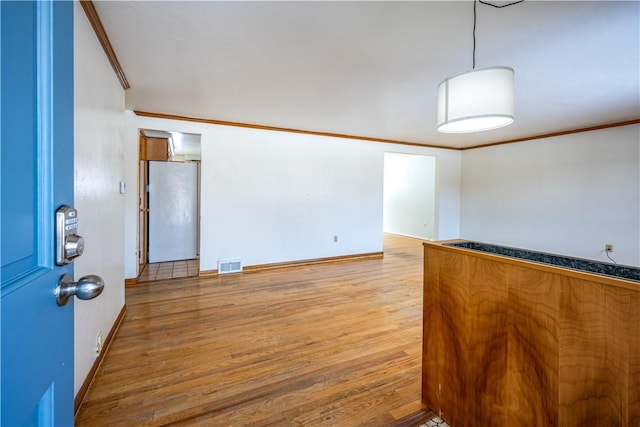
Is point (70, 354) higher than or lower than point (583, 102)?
lower

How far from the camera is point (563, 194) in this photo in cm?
481

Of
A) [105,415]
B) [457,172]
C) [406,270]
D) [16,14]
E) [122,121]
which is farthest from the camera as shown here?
[457,172]

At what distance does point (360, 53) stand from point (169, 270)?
4066 millimetres

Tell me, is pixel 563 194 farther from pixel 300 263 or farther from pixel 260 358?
pixel 260 358

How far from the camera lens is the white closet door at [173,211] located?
4824mm

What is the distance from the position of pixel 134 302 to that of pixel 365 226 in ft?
12.5

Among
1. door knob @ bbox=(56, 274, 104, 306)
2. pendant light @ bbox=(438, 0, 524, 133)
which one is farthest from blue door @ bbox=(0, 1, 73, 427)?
pendant light @ bbox=(438, 0, 524, 133)

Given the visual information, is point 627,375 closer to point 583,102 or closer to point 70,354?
point 70,354

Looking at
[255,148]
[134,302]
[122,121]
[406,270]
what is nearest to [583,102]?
[406,270]

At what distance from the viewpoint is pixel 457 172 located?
259 inches

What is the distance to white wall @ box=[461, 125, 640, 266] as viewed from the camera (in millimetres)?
4153

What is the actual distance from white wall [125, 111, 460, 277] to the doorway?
890mm

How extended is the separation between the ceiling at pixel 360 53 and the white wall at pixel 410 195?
3.90 m

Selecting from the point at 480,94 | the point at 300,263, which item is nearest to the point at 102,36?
the point at 480,94
